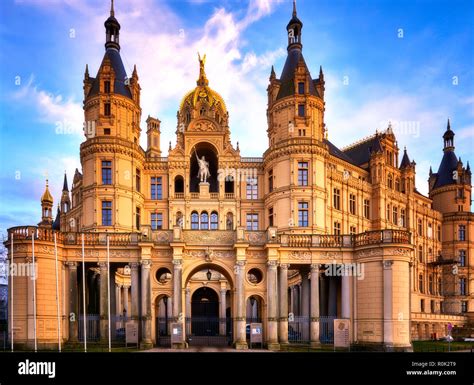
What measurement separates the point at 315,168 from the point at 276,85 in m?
11.5

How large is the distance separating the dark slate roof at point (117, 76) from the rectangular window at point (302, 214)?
2295 centimetres

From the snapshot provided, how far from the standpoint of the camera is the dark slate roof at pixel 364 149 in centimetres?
7419

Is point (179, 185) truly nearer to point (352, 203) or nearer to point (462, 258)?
point (352, 203)

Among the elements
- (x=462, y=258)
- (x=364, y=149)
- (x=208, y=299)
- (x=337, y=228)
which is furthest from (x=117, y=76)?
(x=462, y=258)

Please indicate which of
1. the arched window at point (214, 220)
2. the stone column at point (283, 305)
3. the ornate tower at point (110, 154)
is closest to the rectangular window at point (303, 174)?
the arched window at point (214, 220)

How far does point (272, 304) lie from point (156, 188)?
27.6 metres

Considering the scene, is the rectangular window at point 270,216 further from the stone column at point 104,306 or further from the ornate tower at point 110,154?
the stone column at point 104,306

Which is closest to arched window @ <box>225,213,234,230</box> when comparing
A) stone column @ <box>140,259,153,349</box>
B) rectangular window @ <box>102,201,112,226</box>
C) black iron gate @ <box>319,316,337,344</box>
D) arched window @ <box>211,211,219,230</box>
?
arched window @ <box>211,211,219,230</box>

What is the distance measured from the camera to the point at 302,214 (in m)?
57.4

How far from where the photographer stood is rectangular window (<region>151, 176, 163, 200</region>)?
62750 mm

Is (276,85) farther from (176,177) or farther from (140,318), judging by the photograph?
(140,318)

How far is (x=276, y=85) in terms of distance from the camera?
61.9 metres
